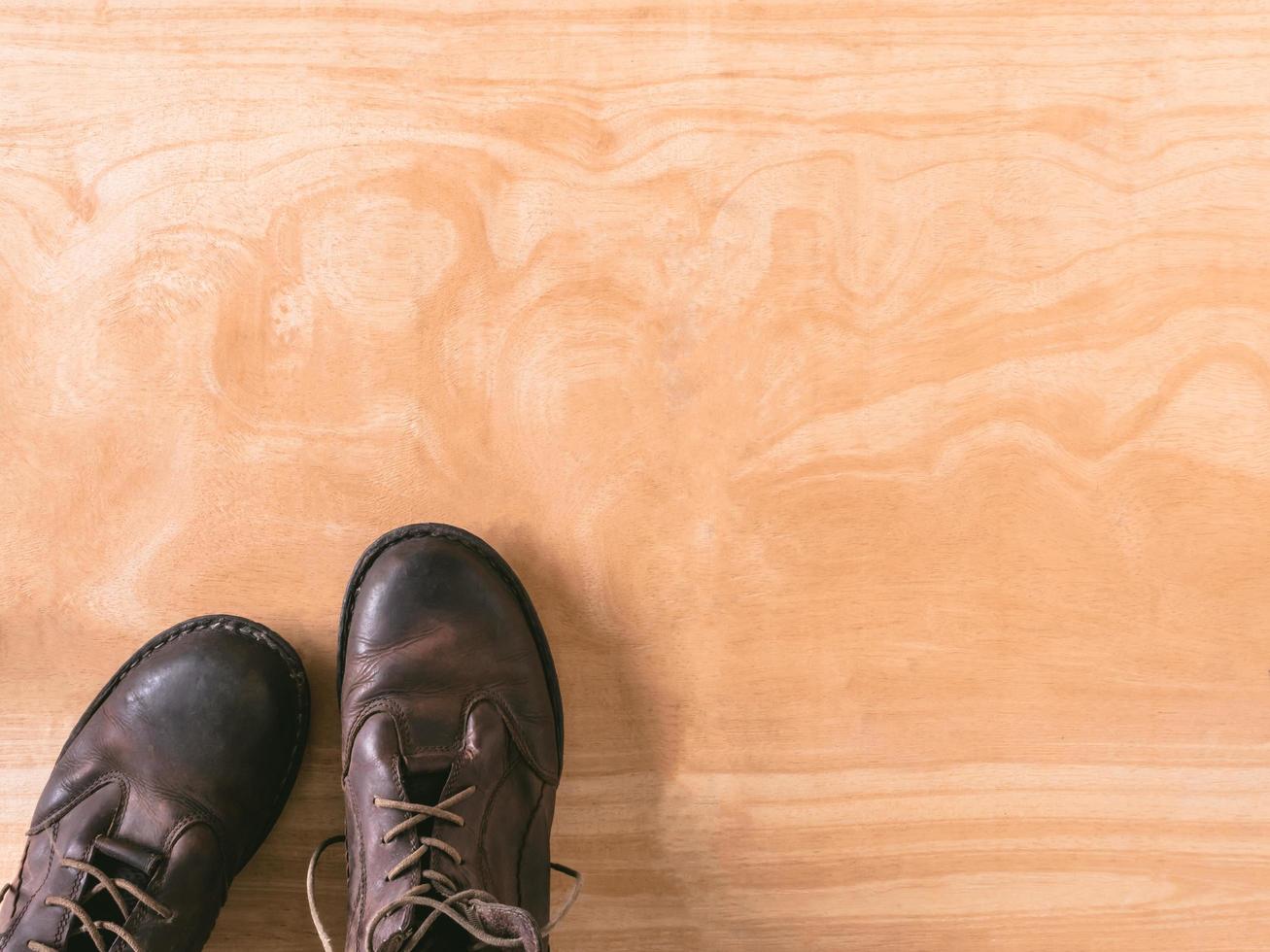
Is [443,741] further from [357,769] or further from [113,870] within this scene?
[113,870]

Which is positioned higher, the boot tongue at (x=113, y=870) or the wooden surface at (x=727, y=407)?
the wooden surface at (x=727, y=407)

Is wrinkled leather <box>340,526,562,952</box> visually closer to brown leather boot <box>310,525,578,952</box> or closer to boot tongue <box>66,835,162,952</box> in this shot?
brown leather boot <box>310,525,578,952</box>

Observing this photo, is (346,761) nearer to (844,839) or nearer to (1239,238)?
(844,839)

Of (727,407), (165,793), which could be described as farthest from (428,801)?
(727,407)

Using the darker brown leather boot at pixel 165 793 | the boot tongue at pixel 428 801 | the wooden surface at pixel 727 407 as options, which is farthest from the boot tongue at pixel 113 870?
the boot tongue at pixel 428 801

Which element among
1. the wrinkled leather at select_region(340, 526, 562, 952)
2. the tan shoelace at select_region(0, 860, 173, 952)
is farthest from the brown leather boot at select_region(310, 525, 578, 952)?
the tan shoelace at select_region(0, 860, 173, 952)

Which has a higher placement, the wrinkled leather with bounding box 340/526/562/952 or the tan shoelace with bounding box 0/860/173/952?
the wrinkled leather with bounding box 340/526/562/952

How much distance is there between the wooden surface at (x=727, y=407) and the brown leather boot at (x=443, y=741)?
0.14 feet

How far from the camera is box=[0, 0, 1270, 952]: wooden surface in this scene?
853mm

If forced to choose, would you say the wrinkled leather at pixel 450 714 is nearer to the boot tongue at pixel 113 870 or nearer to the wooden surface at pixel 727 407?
the wooden surface at pixel 727 407

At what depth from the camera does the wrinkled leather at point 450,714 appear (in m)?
0.80

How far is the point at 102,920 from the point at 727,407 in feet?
2.49

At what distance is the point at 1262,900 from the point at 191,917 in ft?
3.46

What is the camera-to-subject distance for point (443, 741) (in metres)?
0.82
